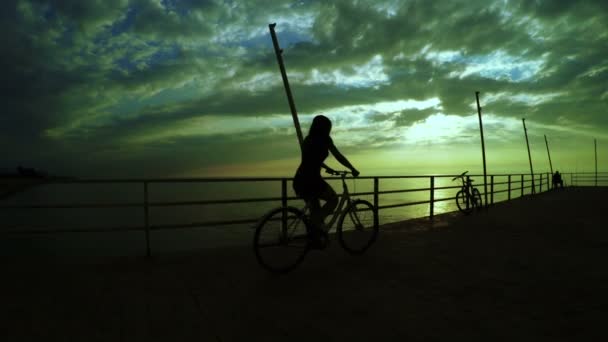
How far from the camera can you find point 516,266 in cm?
434

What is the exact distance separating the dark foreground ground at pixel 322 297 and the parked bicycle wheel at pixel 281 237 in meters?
0.18

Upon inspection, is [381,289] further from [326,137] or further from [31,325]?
[31,325]

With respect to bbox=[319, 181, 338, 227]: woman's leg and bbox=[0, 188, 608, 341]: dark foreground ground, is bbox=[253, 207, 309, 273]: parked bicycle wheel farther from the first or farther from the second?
bbox=[319, 181, 338, 227]: woman's leg

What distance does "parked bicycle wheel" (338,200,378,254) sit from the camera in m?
5.06

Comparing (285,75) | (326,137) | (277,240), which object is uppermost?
(285,75)

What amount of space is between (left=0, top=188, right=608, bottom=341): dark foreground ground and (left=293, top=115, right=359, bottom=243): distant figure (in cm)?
76

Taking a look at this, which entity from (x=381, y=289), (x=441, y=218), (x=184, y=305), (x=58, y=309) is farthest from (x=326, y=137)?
(x=441, y=218)

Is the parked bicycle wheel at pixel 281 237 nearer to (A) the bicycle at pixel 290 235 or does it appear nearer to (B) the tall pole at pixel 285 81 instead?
(A) the bicycle at pixel 290 235

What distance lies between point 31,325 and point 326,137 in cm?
350

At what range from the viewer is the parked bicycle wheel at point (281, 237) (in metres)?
4.01

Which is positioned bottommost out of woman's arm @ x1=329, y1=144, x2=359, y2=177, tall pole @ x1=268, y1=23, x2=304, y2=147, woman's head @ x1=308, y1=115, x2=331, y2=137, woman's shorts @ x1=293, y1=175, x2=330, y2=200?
woman's shorts @ x1=293, y1=175, x2=330, y2=200

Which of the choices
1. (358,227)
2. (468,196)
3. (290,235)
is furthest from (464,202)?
(290,235)

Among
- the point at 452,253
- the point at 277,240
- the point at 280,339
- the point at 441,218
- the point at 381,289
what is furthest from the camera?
the point at 441,218

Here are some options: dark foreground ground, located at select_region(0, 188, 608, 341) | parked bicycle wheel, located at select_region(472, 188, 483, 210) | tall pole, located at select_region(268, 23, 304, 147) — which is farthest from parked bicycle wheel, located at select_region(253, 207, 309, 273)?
parked bicycle wheel, located at select_region(472, 188, 483, 210)
